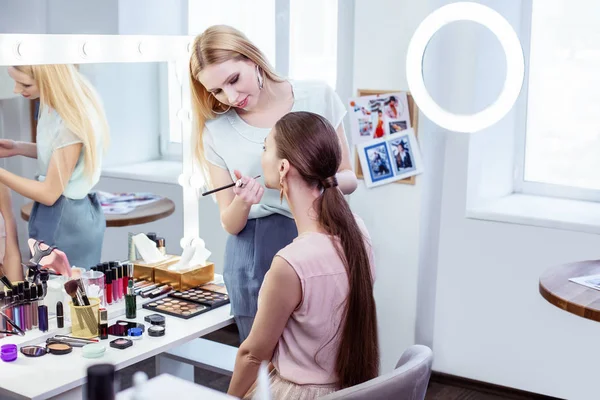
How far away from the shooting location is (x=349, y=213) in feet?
5.50

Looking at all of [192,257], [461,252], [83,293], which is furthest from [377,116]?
[83,293]

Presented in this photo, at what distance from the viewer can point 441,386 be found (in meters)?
3.27

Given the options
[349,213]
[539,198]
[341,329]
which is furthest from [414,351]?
[539,198]

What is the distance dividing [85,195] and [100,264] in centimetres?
19

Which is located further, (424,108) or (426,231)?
(426,231)

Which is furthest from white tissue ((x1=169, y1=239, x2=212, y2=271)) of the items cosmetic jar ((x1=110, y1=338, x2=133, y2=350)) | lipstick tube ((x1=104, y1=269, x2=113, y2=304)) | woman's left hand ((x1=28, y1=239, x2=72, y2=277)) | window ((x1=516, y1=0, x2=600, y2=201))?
window ((x1=516, y1=0, x2=600, y2=201))

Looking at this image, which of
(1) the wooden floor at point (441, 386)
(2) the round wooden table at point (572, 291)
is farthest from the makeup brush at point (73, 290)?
(2) the round wooden table at point (572, 291)

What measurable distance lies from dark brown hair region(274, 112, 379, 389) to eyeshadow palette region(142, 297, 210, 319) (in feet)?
2.01

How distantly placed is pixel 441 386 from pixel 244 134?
62.9 inches

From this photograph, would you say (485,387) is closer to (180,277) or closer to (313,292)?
(180,277)

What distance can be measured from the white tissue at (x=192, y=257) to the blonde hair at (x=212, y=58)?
328mm

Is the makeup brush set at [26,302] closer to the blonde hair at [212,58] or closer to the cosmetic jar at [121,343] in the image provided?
the cosmetic jar at [121,343]

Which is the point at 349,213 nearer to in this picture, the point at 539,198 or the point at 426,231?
the point at 426,231

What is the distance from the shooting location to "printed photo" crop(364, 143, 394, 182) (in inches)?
125
